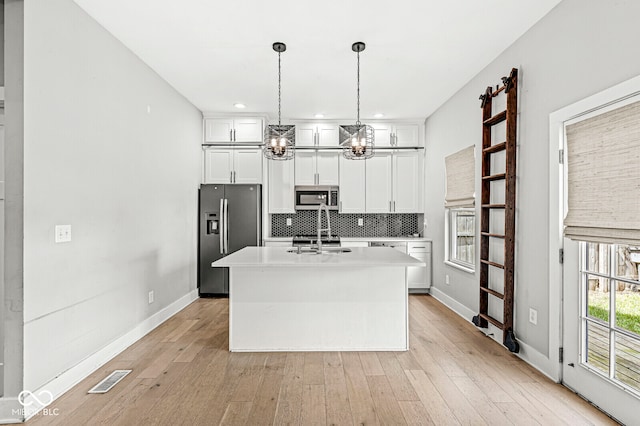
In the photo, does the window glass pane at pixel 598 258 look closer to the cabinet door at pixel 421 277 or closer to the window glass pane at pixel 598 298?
the window glass pane at pixel 598 298

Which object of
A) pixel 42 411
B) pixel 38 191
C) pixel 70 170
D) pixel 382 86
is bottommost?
pixel 42 411

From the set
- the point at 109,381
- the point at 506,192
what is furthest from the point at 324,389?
the point at 506,192

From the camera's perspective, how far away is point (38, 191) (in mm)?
2334

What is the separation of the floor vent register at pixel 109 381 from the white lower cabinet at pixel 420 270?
3995 millimetres

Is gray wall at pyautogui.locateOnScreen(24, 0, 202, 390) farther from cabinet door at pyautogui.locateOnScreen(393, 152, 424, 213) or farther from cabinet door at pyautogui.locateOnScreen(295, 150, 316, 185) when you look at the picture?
cabinet door at pyautogui.locateOnScreen(393, 152, 424, 213)

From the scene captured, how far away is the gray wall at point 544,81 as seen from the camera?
2.20 metres

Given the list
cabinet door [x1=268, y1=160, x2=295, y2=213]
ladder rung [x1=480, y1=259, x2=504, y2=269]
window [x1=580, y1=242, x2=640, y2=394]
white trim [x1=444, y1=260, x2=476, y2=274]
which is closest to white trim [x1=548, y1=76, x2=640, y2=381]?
window [x1=580, y1=242, x2=640, y2=394]

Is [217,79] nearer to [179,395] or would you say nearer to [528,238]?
[179,395]

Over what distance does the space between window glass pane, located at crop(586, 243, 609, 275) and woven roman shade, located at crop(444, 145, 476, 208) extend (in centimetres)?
172

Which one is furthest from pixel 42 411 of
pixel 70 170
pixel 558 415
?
pixel 558 415

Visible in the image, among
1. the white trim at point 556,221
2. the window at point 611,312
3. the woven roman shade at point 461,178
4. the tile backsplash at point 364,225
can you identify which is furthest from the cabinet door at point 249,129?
the window at point 611,312

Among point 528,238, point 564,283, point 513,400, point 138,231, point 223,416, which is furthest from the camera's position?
point 138,231

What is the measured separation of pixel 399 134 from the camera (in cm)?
594

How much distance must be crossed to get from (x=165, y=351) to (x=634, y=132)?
368 centimetres
